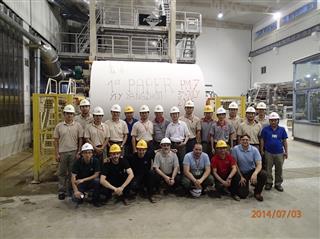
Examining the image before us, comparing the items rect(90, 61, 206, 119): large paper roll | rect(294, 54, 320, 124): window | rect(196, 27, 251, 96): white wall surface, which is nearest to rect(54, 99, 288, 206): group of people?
rect(90, 61, 206, 119): large paper roll

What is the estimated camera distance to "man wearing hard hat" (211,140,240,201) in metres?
4.61

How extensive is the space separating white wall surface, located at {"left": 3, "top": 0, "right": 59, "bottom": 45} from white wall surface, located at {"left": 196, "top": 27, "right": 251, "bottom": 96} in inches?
497

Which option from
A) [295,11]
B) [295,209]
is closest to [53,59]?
[295,209]

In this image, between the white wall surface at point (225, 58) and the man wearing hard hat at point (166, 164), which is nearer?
the man wearing hard hat at point (166, 164)

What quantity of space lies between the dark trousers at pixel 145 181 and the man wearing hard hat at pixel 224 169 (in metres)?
1.05

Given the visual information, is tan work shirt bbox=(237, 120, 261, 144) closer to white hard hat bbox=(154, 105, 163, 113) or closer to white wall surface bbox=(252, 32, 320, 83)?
white hard hat bbox=(154, 105, 163, 113)

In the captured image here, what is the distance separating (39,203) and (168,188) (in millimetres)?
2167

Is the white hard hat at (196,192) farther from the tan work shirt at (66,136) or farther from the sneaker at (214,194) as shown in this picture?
the tan work shirt at (66,136)

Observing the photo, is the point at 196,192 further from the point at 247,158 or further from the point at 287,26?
the point at 287,26

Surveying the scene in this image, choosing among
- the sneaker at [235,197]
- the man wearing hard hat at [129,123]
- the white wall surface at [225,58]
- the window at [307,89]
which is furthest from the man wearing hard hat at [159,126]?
the white wall surface at [225,58]

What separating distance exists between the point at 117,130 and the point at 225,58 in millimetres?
20193

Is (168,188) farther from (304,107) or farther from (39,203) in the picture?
(304,107)

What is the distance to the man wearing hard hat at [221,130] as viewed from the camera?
5094mm

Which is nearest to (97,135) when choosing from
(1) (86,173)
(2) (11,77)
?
(1) (86,173)
